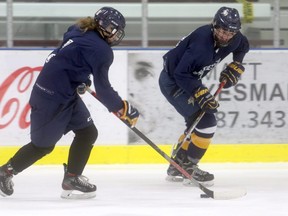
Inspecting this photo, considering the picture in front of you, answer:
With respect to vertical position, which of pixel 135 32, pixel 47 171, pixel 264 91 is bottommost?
pixel 47 171

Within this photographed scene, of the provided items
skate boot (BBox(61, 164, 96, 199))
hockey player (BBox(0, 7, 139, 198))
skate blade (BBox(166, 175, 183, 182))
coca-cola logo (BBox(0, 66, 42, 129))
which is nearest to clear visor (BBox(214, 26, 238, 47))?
hockey player (BBox(0, 7, 139, 198))

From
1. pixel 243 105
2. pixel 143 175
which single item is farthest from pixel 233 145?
pixel 143 175

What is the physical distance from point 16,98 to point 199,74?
1.44 meters

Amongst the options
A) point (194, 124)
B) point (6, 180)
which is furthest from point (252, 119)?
point (6, 180)

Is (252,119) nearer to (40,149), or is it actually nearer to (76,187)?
(76,187)

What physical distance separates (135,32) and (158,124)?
28.5 inches

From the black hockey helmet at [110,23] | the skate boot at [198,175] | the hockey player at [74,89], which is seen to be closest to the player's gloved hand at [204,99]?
the skate boot at [198,175]

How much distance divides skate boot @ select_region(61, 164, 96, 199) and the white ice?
0.05 m

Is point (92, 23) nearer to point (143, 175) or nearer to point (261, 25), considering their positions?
point (143, 175)

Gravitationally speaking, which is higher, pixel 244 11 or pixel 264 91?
pixel 244 11

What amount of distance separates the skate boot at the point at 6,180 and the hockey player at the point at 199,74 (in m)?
0.99

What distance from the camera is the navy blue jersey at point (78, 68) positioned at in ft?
11.4

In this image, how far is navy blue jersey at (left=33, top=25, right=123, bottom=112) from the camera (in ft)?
11.4

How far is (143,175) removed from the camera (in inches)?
183
